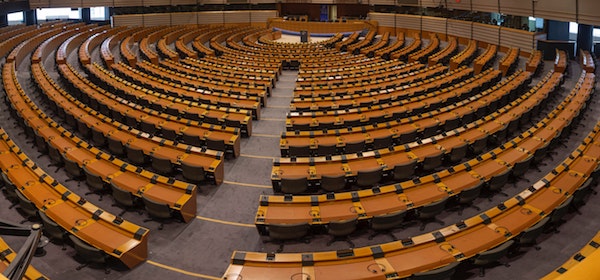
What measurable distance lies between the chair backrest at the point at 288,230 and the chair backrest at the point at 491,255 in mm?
2864

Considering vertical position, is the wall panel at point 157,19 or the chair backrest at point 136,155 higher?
the wall panel at point 157,19

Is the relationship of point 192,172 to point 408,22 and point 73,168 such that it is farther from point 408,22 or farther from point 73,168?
point 408,22

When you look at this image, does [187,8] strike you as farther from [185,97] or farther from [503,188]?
[503,188]

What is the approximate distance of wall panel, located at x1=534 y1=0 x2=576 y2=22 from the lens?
66.0 feet

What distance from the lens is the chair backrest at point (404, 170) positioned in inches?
388

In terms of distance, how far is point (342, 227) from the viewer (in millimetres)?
7902

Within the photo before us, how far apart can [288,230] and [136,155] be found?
197 inches

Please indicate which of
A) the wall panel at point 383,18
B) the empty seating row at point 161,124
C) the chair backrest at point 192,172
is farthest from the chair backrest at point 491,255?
the wall panel at point 383,18

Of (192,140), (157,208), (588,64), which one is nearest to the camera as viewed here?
(157,208)

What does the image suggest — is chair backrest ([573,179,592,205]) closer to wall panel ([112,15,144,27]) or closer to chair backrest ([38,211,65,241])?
chair backrest ([38,211,65,241])

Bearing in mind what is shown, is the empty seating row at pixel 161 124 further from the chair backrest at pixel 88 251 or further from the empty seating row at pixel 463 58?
the empty seating row at pixel 463 58

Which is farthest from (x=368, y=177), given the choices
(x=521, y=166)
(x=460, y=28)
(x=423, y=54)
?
(x=460, y=28)

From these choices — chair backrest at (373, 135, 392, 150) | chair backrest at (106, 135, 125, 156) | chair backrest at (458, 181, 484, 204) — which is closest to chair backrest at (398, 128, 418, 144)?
chair backrest at (373, 135, 392, 150)

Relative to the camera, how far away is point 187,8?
3716 centimetres
